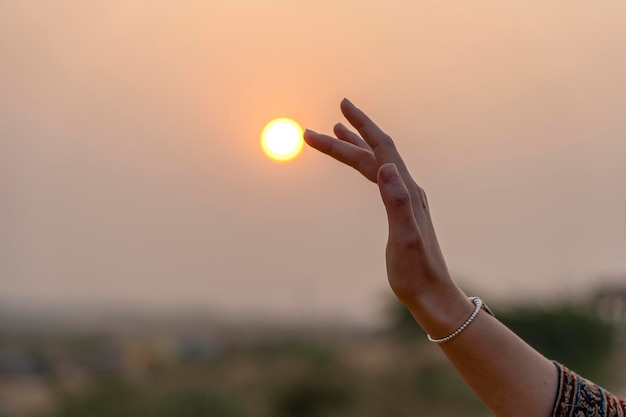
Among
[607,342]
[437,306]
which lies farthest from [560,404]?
[607,342]

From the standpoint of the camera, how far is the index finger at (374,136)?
6.03 feet

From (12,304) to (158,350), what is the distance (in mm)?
71999

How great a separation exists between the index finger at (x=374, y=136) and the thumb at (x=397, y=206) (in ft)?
0.58

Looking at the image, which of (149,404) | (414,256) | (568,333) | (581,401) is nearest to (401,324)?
(568,333)

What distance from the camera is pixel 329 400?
22750 millimetres

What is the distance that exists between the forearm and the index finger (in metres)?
0.32

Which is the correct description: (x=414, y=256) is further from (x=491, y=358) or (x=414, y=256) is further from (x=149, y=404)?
(x=149, y=404)

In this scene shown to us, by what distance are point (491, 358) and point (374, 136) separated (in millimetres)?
523

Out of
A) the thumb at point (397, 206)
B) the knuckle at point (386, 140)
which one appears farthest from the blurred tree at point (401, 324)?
the thumb at point (397, 206)

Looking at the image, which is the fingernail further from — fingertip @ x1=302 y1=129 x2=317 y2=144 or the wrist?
fingertip @ x1=302 y1=129 x2=317 y2=144

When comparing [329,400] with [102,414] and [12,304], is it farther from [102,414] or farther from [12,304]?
[12,304]

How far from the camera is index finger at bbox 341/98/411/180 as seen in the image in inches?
72.4

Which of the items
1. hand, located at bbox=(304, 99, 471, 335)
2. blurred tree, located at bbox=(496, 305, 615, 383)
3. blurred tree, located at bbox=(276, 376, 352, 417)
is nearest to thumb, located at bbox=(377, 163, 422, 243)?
hand, located at bbox=(304, 99, 471, 335)

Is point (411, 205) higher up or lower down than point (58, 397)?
lower down
